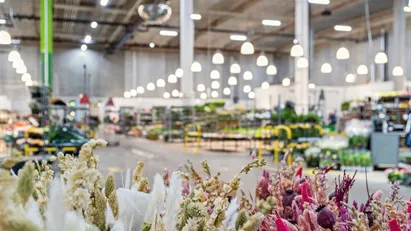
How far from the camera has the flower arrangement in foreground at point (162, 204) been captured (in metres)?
0.49

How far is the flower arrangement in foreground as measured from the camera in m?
0.49

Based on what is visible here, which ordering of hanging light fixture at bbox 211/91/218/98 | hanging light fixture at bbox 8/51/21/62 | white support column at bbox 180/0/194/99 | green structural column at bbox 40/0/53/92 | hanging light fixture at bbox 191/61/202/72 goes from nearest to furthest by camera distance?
1. green structural column at bbox 40/0/53/92
2. hanging light fixture at bbox 8/51/21/62
3. hanging light fixture at bbox 191/61/202/72
4. white support column at bbox 180/0/194/99
5. hanging light fixture at bbox 211/91/218/98

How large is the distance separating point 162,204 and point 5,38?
8.07 metres

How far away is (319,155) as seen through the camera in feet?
29.4

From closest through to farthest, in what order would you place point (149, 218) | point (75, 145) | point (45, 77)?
point (149, 218) → point (75, 145) → point (45, 77)

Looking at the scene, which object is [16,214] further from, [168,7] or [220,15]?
[220,15]

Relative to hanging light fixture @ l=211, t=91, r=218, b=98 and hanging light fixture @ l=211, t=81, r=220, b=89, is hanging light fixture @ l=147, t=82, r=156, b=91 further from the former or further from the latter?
hanging light fixture @ l=211, t=91, r=218, b=98

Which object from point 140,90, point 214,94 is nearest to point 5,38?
point 140,90

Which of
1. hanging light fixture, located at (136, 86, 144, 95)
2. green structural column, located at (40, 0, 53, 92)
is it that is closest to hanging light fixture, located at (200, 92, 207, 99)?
hanging light fixture, located at (136, 86, 144, 95)

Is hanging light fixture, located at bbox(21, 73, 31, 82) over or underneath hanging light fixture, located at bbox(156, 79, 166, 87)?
underneath

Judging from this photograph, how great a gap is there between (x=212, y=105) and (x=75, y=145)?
23.9ft

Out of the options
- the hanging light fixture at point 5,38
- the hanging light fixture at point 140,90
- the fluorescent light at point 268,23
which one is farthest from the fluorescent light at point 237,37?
the hanging light fixture at point 5,38

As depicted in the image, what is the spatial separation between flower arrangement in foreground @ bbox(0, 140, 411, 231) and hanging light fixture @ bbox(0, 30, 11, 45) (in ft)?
24.9

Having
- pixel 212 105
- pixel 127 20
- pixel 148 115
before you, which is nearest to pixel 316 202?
pixel 212 105
